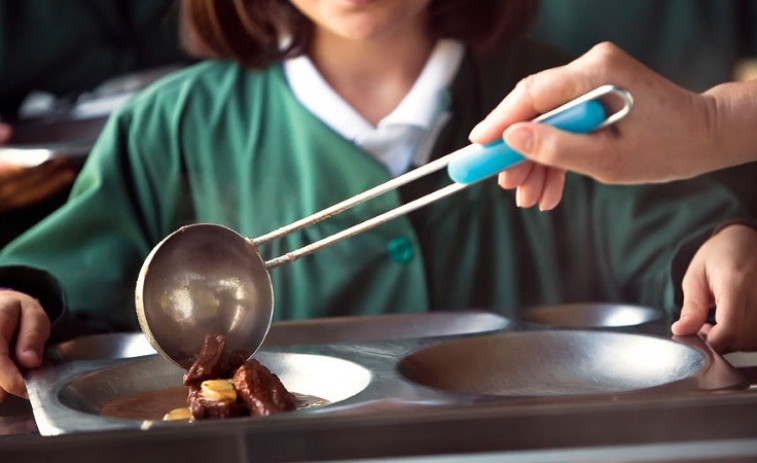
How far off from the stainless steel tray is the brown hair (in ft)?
1.60

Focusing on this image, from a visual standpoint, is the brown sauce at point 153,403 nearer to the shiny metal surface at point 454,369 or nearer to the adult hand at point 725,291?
the shiny metal surface at point 454,369

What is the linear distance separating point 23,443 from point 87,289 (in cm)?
59

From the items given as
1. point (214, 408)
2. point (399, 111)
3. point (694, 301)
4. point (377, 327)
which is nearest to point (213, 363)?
point (214, 408)

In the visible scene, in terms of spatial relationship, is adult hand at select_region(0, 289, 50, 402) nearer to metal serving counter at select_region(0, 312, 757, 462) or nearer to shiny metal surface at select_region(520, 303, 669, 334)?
metal serving counter at select_region(0, 312, 757, 462)

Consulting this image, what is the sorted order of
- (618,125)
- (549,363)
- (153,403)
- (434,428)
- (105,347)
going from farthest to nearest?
(105,347) < (549,363) < (153,403) < (618,125) < (434,428)

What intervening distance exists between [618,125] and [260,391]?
501 millimetres

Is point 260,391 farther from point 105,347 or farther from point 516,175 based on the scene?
point 105,347

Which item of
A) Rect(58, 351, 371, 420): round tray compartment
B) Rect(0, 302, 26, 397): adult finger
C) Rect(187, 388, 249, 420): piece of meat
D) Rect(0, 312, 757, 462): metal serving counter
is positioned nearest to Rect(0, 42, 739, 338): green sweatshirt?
Rect(0, 302, 26, 397): adult finger

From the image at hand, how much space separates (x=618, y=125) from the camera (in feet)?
3.87

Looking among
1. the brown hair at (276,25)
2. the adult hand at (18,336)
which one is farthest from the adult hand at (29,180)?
the brown hair at (276,25)

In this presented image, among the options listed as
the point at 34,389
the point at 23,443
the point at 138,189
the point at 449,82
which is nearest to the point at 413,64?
the point at 449,82

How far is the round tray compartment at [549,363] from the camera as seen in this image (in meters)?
1.36

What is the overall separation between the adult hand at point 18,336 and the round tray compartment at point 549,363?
0.51 metres

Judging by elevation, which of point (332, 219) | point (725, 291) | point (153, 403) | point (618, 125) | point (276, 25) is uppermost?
point (276, 25)
